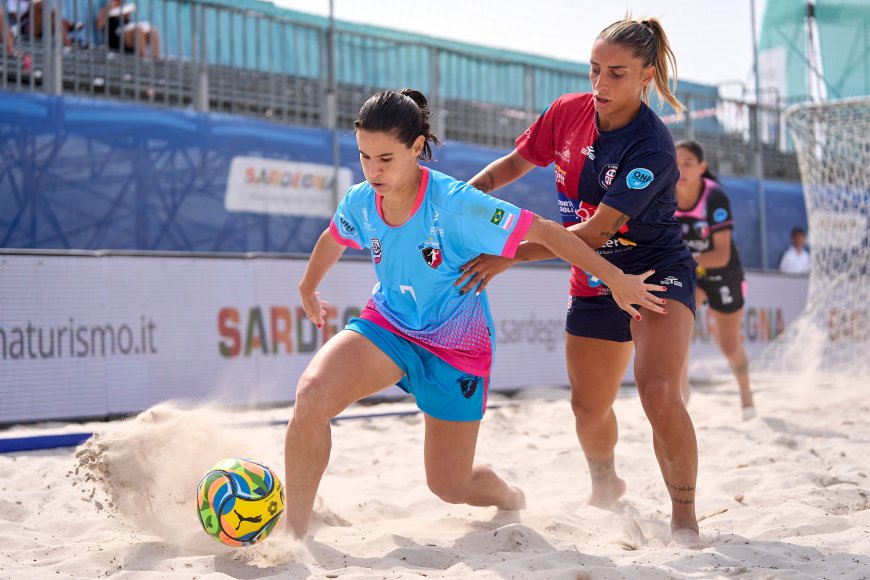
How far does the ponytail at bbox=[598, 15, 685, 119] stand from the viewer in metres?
3.38

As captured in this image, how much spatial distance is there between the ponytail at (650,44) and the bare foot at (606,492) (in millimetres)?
1693

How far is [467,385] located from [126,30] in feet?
20.5

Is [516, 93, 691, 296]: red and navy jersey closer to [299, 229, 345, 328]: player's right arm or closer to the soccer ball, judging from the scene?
[299, 229, 345, 328]: player's right arm

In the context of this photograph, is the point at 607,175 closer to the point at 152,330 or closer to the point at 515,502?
the point at 515,502

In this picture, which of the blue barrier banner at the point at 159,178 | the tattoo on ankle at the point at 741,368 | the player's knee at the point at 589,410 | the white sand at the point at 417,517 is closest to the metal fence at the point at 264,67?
the blue barrier banner at the point at 159,178

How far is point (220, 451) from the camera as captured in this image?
388 cm

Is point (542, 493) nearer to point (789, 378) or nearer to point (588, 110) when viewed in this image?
point (588, 110)

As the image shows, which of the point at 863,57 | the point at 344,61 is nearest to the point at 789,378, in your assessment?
the point at 863,57

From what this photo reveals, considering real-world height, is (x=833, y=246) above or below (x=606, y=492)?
above

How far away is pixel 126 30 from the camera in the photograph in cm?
830

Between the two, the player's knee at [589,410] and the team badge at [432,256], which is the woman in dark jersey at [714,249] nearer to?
the player's knee at [589,410]

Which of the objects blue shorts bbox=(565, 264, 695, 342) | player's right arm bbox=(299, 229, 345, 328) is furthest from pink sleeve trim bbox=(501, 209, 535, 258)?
player's right arm bbox=(299, 229, 345, 328)

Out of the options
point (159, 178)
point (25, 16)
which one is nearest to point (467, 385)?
point (159, 178)

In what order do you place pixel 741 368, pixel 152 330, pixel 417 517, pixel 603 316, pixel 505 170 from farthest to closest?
pixel 741 368 < pixel 152 330 < pixel 417 517 < pixel 505 170 < pixel 603 316
